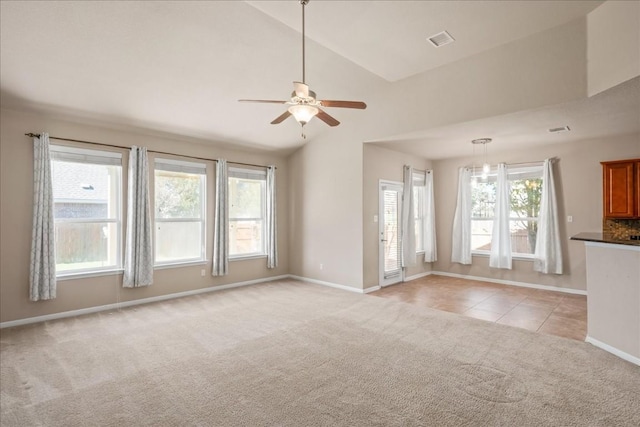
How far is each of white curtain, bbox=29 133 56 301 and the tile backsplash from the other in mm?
8567

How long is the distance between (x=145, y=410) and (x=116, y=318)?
268 cm

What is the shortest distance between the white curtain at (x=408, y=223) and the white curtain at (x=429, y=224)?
779mm

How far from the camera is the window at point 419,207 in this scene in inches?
294

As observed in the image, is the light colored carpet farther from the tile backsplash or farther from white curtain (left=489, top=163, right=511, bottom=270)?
the tile backsplash

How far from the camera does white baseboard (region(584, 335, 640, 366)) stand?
313 centimetres

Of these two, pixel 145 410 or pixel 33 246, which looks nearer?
pixel 145 410

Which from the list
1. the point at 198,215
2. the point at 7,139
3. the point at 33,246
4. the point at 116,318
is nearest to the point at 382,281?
the point at 198,215

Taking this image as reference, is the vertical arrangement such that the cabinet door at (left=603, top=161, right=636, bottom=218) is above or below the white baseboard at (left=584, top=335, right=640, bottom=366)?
above

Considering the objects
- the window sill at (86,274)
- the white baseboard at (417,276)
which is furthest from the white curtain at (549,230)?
the window sill at (86,274)

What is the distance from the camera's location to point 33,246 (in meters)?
4.25

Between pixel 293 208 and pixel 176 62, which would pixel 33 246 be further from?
pixel 293 208

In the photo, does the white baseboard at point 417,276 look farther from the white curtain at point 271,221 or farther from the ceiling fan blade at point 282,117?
the ceiling fan blade at point 282,117

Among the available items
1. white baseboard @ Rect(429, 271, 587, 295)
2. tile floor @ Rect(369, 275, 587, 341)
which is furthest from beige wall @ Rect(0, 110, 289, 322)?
white baseboard @ Rect(429, 271, 587, 295)

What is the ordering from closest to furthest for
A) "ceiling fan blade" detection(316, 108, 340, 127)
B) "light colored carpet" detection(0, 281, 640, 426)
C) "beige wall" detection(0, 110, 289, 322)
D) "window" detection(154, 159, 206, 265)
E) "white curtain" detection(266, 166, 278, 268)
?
"light colored carpet" detection(0, 281, 640, 426) → "ceiling fan blade" detection(316, 108, 340, 127) → "beige wall" detection(0, 110, 289, 322) → "window" detection(154, 159, 206, 265) → "white curtain" detection(266, 166, 278, 268)
